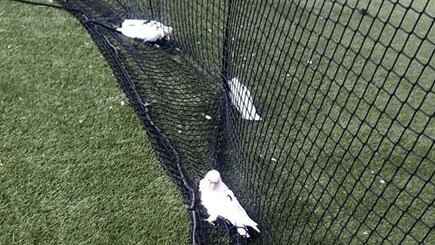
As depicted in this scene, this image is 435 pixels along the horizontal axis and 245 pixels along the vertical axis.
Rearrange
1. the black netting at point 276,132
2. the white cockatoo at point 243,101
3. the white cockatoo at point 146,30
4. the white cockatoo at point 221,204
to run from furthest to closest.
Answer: the white cockatoo at point 146,30, the white cockatoo at point 243,101, the black netting at point 276,132, the white cockatoo at point 221,204

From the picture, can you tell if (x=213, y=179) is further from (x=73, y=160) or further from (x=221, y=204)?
(x=73, y=160)

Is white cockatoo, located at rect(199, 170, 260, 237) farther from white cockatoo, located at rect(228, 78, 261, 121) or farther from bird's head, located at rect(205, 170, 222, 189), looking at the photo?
white cockatoo, located at rect(228, 78, 261, 121)

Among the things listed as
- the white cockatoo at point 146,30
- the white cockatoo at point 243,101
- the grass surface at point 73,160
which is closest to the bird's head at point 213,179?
the grass surface at point 73,160

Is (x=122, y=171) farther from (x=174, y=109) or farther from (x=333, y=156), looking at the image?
(x=333, y=156)

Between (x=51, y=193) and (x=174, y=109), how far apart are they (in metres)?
0.67

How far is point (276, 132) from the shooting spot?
222cm

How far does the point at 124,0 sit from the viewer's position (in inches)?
122

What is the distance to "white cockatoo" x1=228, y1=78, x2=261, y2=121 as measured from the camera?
219 centimetres

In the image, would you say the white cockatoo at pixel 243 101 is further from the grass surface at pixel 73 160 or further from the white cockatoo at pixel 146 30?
the white cockatoo at pixel 146 30

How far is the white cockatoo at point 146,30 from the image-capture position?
8.84 feet

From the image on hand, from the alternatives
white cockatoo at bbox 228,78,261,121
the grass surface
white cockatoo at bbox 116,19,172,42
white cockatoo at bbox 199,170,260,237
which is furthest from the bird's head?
white cockatoo at bbox 116,19,172,42

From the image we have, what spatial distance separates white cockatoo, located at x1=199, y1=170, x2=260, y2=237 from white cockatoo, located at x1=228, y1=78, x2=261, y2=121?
492 millimetres

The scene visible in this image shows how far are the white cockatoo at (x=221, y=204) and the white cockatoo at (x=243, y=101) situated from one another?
0.49 meters

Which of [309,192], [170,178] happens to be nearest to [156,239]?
[170,178]
